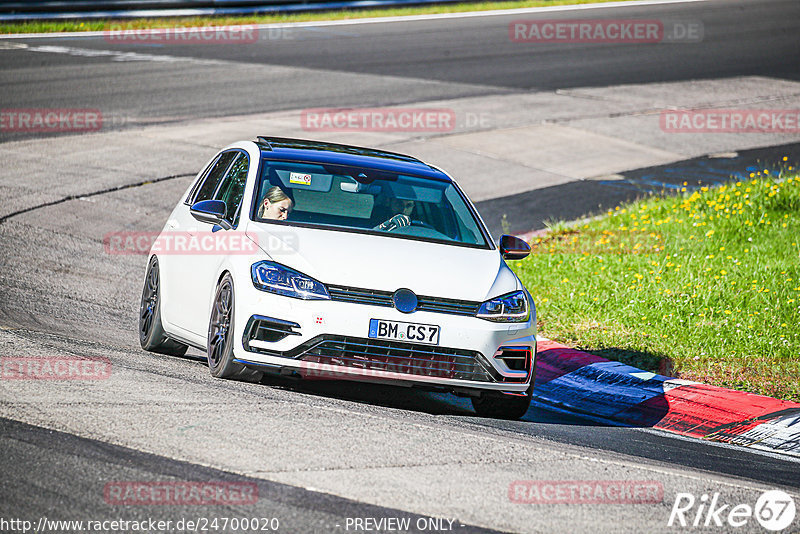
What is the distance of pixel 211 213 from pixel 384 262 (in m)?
1.41

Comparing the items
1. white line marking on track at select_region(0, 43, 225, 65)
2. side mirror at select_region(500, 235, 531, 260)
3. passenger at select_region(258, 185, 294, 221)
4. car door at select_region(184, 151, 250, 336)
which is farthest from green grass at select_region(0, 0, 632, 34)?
side mirror at select_region(500, 235, 531, 260)

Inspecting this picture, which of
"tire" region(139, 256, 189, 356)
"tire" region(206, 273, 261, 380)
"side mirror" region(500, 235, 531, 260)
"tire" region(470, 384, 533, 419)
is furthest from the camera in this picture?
"tire" region(139, 256, 189, 356)

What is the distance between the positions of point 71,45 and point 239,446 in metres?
21.7

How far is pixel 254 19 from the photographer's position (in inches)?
1178

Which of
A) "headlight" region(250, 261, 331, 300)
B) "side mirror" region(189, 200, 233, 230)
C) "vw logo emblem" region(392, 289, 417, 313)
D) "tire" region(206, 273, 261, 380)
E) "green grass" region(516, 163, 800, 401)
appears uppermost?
"side mirror" region(189, 200, 233, 230)

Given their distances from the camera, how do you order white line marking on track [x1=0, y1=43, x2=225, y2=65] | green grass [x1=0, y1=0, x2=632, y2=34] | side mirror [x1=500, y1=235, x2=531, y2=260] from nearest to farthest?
side mirror [x1=500, y1=235, x2=531, y2=260] → white line marking on track [x1=0, y1=43, x2=225, y2=65] → green grass [x1=0, y1=0, x2=632, y2=34]

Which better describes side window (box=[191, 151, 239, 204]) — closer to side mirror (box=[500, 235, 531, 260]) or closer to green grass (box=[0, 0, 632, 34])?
side mirror (box=[500, 235, 531, 260])

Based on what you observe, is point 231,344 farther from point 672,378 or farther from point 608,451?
point 672,378

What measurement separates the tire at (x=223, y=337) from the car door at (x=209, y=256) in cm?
13

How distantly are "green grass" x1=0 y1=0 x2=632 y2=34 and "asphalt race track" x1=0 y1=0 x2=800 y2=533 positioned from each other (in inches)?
45.8

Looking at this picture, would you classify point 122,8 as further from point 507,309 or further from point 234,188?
point 507,309

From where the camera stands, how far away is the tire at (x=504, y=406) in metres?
7.63

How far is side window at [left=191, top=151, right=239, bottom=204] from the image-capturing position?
9047mm

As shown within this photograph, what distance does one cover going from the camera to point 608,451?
6.87m
